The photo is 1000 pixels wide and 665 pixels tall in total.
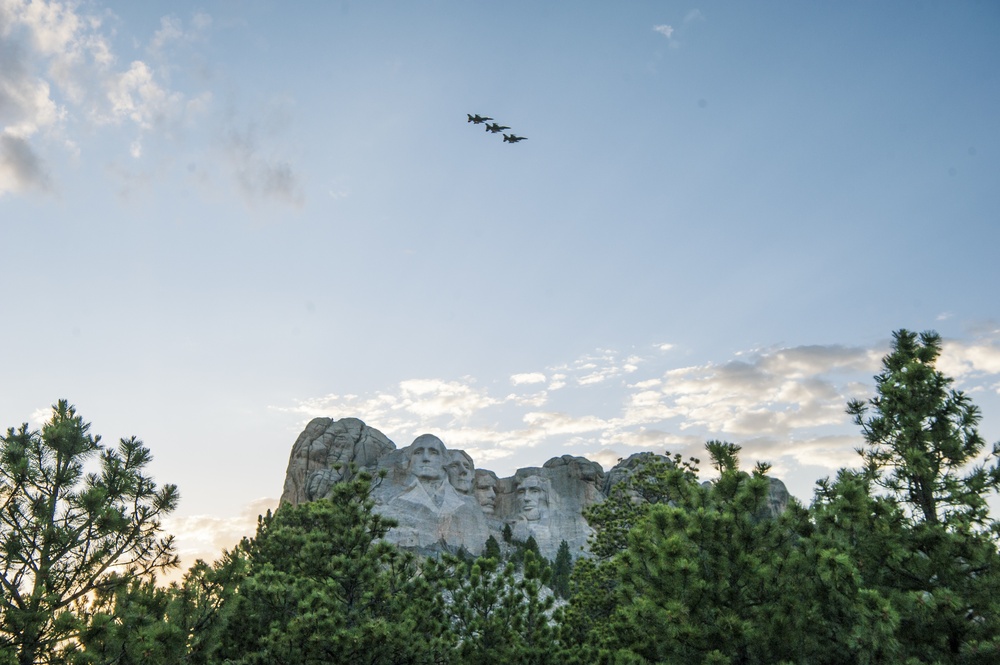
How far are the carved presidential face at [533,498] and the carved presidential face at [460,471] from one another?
645cm

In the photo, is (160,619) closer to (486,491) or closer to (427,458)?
(427,458)

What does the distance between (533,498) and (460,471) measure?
362 inches

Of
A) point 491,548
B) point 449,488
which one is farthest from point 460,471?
point 491,548

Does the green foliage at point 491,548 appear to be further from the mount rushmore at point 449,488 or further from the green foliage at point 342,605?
the green foliage at point 342,605

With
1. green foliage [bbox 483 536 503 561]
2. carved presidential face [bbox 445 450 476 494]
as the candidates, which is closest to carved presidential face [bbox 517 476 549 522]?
carved presidential face [bbox 445 450 476 494]

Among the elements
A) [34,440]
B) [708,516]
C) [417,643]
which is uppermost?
[34,440]

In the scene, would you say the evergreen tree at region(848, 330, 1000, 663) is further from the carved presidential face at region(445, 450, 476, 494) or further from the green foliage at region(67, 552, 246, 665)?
the carved presidential face at region(445, 450, 476, 494)

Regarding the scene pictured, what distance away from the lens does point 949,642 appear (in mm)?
11117

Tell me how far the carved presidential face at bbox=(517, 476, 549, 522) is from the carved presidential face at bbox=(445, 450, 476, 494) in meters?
6.45

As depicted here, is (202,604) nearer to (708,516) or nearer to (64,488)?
(64,488)

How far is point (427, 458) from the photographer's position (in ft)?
235

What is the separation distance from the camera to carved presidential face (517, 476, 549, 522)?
7594 centimetres

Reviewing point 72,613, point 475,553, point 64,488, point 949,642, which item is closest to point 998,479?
point 949,642

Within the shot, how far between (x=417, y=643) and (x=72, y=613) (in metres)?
8.35
